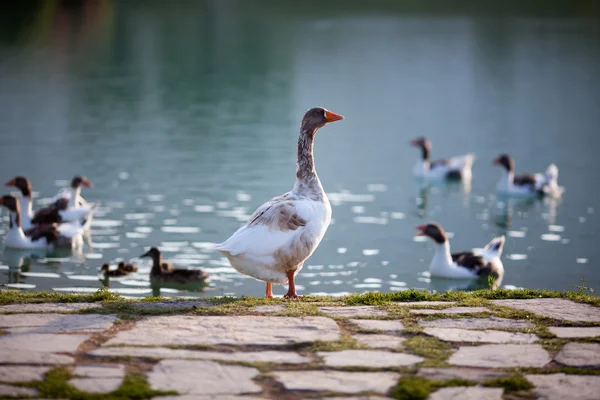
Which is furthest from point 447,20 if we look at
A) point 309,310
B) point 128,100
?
point 309,310

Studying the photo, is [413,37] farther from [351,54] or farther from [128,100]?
[128,100]

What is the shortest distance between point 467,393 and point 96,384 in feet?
7.20

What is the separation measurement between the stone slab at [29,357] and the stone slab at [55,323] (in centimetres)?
45

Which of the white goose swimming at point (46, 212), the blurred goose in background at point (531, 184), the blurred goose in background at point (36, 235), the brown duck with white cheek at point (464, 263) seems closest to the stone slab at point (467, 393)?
the brown duck with white cheek at point (464, 263)

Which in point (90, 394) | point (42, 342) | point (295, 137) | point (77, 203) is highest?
point (295, 137)

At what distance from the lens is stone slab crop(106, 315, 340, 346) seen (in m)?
6.13

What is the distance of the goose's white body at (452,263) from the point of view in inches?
617

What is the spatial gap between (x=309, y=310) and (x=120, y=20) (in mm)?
70569

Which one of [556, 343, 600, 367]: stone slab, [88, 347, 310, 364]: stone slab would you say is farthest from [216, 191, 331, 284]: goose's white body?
[556, 343, 600, 367]: stone slab

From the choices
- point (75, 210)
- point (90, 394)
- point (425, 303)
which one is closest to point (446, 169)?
point (75, 210)

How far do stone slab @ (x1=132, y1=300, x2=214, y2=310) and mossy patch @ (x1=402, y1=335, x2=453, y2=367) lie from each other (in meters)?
1.87

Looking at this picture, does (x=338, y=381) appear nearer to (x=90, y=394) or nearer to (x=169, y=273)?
(x=90, y=394)

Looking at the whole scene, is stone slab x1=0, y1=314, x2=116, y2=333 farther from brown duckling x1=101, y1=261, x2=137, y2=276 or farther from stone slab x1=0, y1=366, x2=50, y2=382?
brown duckling x1=101, y1=261, x2=137, y2=276

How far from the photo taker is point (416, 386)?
5371mm
